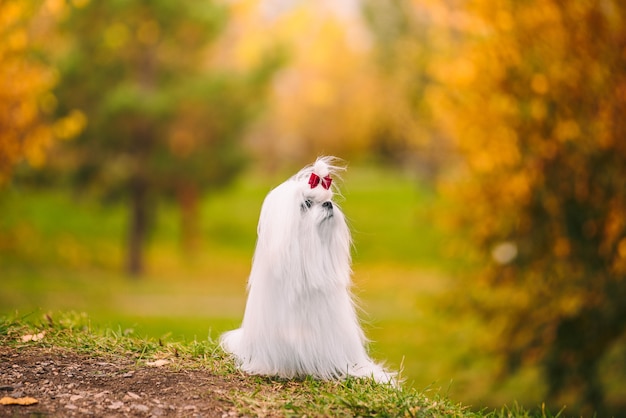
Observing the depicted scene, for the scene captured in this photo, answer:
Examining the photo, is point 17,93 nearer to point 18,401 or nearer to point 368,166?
point 18,401

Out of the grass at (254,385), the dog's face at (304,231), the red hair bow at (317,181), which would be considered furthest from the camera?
the red hair bow at (317,181)

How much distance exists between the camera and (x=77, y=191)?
730 inches

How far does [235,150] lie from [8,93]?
406 inches

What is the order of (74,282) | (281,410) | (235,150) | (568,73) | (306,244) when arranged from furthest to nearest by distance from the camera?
1. (235,150)
2. (74,282)
3. (568,73)
4. (306,244)
5. (281,410)

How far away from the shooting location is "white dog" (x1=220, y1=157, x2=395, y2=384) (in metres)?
3.99

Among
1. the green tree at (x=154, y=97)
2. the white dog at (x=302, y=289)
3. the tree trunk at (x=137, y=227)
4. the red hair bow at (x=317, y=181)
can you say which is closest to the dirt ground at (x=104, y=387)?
the white dog at (x=302, y=289)

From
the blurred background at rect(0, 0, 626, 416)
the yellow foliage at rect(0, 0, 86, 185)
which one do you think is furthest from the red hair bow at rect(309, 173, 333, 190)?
the yellow foliage at rect(0, 0, 86, 185)

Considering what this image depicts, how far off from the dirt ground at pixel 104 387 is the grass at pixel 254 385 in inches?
4.2

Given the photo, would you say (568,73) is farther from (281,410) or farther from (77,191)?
(77,191)

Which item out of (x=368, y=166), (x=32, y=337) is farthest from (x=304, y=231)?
(x=368, y=166)

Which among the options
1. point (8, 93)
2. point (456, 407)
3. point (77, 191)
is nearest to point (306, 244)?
point (456, 407)

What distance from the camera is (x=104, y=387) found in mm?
3945

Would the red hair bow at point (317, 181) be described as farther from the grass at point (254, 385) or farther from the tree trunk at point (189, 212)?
the tree trunk at point (189, 212)

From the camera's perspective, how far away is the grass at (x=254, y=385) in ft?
12.4
